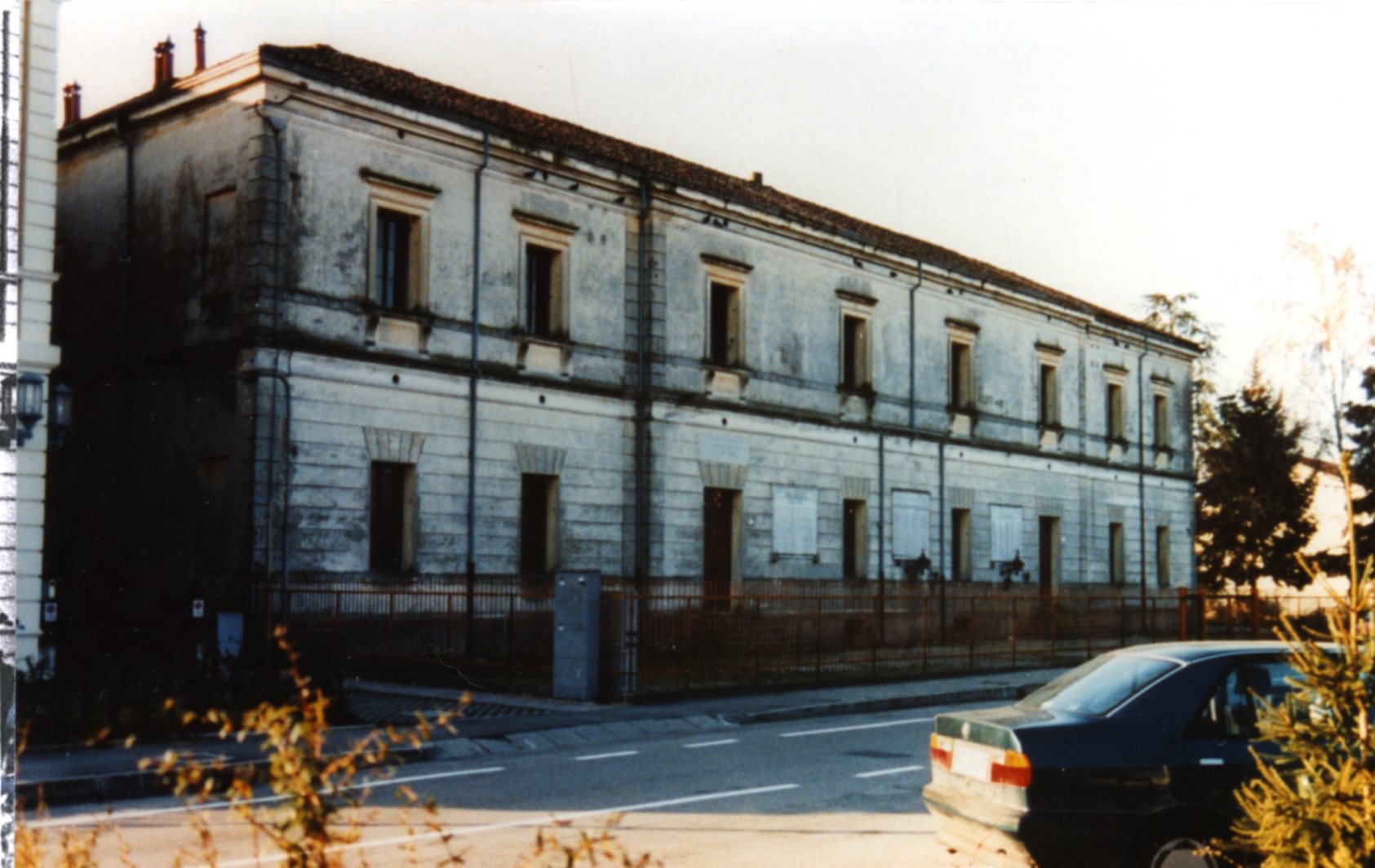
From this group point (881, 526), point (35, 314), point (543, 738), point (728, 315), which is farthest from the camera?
point (881, 526)

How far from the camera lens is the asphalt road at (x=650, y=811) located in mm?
9211

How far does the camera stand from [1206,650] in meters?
8.38

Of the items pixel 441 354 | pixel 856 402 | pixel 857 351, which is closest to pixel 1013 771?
pixel 441 354

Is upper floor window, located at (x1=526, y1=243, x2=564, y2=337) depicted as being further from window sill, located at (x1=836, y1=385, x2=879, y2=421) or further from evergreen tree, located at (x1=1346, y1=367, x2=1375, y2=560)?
evergreen tree, located at (x1=1346, y1=367, x2=1375, y2=560)

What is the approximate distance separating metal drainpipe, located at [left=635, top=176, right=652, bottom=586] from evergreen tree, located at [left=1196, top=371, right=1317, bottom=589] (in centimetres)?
3008

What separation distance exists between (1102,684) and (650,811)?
4.06 metres

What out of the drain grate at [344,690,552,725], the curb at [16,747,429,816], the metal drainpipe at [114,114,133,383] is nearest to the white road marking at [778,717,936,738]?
the drain grate at [344,690,552,725]

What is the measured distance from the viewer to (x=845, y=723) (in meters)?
18.2

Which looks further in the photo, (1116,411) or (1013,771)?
(1116,411)

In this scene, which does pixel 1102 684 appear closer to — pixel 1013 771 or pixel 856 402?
pixel 1013 771

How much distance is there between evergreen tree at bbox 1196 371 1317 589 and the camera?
50625mm

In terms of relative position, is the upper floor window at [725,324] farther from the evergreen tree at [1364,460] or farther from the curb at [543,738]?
the evergreen tree at [1364,460]

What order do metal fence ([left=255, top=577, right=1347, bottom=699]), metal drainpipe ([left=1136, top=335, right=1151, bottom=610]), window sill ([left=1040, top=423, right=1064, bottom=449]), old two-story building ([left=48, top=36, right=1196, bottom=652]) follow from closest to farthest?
metal fence ([left=255, top=577, right=1347, bottom=699])
old two-story building ([left=48, top=36, right=1196, bottom=652])
window sill ([left=1040, top=423, right=1064, bottom=449])
metal drainpipe ([left=1136, top=335, right=1151, bottom=610])

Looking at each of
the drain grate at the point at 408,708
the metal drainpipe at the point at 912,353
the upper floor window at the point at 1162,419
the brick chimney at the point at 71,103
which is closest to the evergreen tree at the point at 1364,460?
the upper floor window at the point at 1162,419
